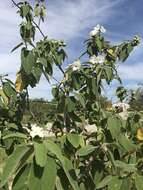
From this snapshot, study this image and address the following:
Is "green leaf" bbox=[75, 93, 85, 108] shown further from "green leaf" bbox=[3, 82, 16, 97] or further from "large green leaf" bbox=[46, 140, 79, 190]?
"large green leaf" bbox=[46, 140, 79, 190]

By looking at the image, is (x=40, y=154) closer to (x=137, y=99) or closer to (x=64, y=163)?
(x=64, y=163)

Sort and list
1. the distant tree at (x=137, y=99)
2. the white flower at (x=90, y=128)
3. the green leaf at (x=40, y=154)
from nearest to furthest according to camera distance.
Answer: the green leaf at (x=40, y=154) → the white flower at (x=90, y=128) → the distant tree at (x=137, y=99)

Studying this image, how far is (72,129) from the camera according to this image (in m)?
2.78

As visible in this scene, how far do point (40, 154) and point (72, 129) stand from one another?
1279 mm

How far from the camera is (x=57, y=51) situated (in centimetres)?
309

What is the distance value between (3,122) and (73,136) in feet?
2.45

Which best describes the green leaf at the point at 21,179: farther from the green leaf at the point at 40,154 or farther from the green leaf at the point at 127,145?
the green leaf at the point at 127,145

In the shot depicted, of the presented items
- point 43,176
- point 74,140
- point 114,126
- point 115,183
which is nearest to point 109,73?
point 114,126

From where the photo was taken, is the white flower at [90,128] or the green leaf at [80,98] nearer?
the green leaf at [80,98]

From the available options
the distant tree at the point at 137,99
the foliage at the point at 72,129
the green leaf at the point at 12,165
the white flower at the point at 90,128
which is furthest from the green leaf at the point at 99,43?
the green leaf at the point at 12,165

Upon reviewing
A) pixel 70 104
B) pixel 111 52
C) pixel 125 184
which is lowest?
pixel 125 184

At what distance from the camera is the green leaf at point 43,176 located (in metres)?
1.54

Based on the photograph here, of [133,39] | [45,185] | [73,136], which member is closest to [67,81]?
[73,136]

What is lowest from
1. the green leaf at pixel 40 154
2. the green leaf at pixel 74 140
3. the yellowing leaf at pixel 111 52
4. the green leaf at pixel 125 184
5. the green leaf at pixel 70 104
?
the green leaf at pixel 125 184
